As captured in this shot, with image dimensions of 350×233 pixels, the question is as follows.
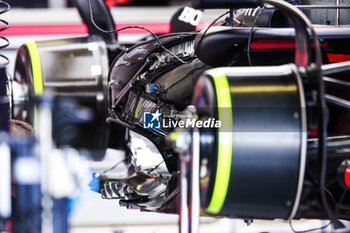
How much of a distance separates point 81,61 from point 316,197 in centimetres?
87

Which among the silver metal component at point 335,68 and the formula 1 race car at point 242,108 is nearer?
the formula 1 race car at point 242,108

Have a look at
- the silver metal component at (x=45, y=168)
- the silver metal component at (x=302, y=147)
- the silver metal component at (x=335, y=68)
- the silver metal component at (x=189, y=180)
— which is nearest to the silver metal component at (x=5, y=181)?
the silver metal component at (x=45, y=168)

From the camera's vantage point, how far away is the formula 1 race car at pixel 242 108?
1.08m

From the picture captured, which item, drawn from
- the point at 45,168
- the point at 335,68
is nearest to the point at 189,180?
the point at 45,168

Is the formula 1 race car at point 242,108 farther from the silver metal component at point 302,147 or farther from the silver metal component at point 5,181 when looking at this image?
the silver metal component at point 5,181

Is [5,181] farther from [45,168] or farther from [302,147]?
[302,147]

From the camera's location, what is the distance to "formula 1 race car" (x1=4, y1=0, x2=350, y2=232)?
1085mm

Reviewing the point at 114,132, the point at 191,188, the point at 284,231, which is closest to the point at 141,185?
the point at 114,132

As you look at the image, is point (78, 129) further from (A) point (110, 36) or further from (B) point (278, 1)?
(A) point (110, 36)

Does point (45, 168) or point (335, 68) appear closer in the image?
point (45, 168)

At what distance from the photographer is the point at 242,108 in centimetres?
109

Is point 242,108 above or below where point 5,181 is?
above

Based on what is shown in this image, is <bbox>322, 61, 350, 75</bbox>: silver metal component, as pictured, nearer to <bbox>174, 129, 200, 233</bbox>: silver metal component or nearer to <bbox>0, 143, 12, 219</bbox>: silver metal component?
<bbox>174, 129, 200, 233</bbox>: silver metal component

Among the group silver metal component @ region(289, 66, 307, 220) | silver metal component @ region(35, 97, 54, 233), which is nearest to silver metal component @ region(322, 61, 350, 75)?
silver metal component @ region(289, 66, 307, 220)
